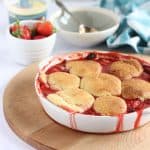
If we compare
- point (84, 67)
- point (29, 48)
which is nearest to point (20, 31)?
point (29, 48)

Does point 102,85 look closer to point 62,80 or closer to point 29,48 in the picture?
point 62,80

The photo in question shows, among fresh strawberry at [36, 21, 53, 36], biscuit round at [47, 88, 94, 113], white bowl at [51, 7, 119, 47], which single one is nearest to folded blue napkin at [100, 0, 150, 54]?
white bowl at [51, 7, 119, 47]

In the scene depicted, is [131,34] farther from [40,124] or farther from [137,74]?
[40,124]

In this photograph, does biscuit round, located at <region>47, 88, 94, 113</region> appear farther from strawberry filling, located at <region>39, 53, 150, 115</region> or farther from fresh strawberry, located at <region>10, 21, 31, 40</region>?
fresh strawberry, located at <region>10, 21, 31, 40</region>

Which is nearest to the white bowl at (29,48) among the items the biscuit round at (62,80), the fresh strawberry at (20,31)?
the fresh strawberry at (20,31)

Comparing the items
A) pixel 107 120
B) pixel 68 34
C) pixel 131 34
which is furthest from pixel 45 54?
pixel 107 120

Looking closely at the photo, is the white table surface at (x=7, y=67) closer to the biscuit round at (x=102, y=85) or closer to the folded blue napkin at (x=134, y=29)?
the folded blue napkin at (x=134, y=29)
